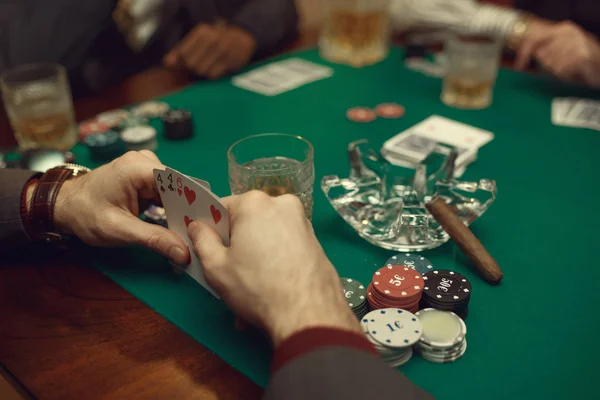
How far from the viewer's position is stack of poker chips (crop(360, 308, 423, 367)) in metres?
0.82

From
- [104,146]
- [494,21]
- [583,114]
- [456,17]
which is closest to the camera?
[104,146]

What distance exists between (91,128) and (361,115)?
81 centimetres


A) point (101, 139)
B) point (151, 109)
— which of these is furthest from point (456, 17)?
point (101, 139)

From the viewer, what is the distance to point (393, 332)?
0.84 metres

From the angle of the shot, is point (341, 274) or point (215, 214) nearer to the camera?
point (215, 214)

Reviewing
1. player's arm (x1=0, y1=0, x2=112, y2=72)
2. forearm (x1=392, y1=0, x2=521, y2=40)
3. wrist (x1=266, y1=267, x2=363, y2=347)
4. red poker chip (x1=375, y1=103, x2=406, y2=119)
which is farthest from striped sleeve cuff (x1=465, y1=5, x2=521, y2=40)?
wrist (x1=266, y1=267, x2=363, y2=347)

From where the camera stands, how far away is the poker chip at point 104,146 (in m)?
1.45

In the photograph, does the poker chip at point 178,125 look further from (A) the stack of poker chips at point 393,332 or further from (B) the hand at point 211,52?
(A) the stack of poker chips at point 393,332

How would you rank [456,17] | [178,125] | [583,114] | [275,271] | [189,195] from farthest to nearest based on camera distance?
[456,17]
[583,114]
[178,125]
[189,195]
[275,271]

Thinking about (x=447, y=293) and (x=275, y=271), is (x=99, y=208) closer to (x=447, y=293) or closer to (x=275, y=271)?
(x=275, y=271)

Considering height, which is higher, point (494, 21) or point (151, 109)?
point (494, 21)

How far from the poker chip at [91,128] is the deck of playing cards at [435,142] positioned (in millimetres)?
825

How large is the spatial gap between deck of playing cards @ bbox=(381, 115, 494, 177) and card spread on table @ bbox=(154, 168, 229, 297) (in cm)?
63

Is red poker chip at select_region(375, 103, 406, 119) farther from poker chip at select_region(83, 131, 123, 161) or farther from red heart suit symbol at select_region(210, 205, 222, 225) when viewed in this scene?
red heart suit symbol at select_region(210, 205, 222, 225)
